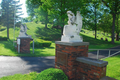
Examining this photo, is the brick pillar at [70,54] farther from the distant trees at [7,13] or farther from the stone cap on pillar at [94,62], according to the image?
the distant trees at [7,13]

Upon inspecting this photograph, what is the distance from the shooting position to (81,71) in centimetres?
451

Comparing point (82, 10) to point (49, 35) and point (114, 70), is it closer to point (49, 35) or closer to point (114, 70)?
point (49, 35)

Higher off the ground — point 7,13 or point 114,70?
point 7,13

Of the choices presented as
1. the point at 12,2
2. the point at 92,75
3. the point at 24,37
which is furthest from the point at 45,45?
the point at 12,2

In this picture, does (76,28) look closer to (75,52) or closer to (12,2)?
(75,52)

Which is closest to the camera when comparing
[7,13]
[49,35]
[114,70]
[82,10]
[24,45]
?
[114,70]

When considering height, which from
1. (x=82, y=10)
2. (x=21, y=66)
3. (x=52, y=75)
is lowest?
(x=21, y=66)

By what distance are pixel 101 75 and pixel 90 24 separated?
27670 millimetres

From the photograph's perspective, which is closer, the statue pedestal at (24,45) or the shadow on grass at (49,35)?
the statue pedestal at (24,45)

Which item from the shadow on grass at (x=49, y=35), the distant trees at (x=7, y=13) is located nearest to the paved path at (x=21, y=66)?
the shadow on grass at (x=49, y=35)

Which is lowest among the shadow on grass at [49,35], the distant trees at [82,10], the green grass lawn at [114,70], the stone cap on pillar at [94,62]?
the green grass lawn at [114,70]

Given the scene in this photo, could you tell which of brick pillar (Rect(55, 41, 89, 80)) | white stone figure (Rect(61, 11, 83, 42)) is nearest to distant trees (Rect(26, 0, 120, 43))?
white stone figure (Rect(61, 11, 83, 42))

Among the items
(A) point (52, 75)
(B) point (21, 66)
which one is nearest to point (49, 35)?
(B) point (21, 66)

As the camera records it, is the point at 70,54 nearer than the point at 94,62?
No
